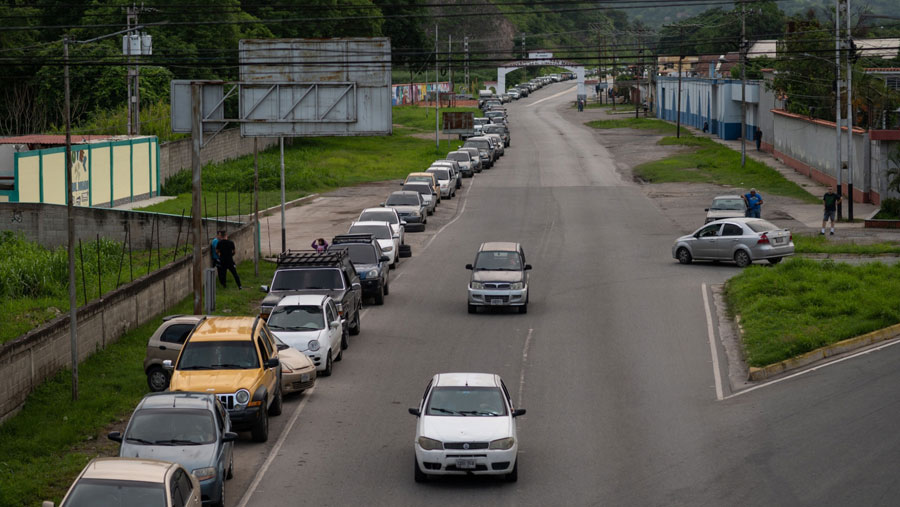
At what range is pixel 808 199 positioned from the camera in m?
54.2

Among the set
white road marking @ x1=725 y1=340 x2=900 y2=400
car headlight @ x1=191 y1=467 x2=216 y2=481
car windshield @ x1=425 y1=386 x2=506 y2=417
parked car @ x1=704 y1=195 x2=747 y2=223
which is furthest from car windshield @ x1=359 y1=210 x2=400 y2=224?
car headlight @ x1=191 y1=467 x2=216 y2=481

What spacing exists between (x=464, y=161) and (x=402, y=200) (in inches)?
864

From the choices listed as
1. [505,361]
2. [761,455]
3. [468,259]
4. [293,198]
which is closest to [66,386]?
[505,361]

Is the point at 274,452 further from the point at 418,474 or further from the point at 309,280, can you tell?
the point at 309,280

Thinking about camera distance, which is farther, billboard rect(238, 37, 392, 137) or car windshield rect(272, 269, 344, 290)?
billboard rect(238, 37, 392, 137)

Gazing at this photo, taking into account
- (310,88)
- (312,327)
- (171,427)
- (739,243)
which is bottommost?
(171,427)

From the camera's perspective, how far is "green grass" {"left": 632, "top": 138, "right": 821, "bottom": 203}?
58594mm

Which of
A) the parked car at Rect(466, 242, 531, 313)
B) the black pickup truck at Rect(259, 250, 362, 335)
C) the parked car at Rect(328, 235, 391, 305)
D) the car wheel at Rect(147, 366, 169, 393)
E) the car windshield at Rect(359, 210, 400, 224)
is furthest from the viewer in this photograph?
the car windshield at Rect(359, 210, 400, 224)

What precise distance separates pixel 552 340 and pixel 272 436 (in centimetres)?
925

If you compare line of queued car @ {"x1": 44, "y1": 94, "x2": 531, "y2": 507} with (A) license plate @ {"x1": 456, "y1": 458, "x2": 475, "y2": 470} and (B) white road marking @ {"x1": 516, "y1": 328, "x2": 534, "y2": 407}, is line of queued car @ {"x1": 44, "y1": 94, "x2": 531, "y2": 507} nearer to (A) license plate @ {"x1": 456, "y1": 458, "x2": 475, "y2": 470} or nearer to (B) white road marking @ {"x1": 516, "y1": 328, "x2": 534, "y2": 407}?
(A) license plate @ {"x1": 456, "y1": 458, "x2": 475, "y2": 470}

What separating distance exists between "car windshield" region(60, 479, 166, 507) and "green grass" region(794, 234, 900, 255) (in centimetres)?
2976

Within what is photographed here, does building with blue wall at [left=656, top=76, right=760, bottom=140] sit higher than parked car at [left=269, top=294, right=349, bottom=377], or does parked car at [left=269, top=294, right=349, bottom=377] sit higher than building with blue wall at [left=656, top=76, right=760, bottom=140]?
building with blue wall at [left=656, top=76, right=760, bottom=140]

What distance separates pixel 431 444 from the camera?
16766 mm

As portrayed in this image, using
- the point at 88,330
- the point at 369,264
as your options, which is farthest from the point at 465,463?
the point at 369,264
